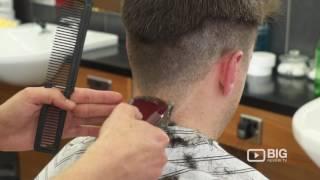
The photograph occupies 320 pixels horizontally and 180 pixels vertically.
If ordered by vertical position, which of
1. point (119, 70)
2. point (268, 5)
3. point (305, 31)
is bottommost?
point (119, 70)

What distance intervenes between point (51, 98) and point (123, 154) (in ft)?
0.92

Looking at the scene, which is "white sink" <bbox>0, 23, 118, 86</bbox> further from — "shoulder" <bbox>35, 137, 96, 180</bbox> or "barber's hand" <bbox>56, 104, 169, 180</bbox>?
"barber's hand" <bbox>56, 104, 169, 180</bbox>

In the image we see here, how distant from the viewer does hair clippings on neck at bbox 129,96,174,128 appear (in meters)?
1.19

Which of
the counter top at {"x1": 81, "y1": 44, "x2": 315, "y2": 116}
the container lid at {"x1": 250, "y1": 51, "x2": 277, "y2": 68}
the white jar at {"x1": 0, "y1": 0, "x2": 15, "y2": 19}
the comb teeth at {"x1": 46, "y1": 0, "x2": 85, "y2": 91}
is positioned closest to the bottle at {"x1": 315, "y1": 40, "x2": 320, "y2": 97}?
the counter top at {"x1": 81, "y1": 44, "x2": 315, "y2": 116}

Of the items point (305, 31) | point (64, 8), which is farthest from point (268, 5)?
point (305, 31)

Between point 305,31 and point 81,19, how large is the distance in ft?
5.37

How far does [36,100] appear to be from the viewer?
1.28 meters

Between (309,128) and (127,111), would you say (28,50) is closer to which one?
(309,128)

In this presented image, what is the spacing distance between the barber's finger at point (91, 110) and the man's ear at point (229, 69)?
10.6 inches

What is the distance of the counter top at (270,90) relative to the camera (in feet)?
6.97

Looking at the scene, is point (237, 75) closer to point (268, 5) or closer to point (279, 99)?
point (268, 5)

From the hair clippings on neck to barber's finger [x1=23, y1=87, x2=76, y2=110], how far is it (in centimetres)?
14

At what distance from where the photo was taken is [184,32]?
133 cm

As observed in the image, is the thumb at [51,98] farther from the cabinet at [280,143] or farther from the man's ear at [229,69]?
the cabinet at [280,143]
